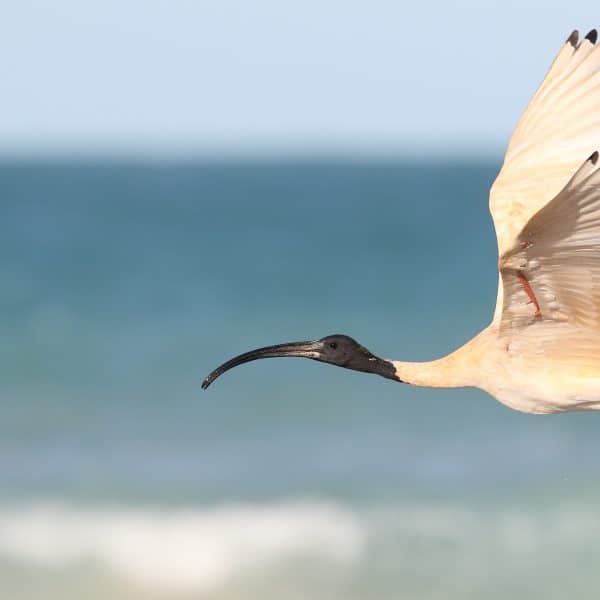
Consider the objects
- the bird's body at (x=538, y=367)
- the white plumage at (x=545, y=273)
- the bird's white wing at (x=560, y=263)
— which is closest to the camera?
the bird's white wing at (x=560, y=263)

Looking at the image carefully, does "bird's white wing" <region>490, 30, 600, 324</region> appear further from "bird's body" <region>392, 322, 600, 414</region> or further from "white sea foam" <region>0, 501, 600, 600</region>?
"white sea foam" <region>0, 501, 600, 600</region>

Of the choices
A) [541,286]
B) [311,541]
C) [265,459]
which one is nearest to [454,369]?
[541,286]

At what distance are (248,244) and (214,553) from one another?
107ft

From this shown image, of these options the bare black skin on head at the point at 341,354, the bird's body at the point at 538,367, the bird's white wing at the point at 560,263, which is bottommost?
the bird's body at the point at 538,367

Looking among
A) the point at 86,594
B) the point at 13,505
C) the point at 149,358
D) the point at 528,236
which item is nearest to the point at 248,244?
the point at 149,358

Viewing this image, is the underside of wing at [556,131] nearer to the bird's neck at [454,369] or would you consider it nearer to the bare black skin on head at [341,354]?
the bird's neck at [454,369]

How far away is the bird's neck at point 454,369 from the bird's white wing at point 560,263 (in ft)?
0.74

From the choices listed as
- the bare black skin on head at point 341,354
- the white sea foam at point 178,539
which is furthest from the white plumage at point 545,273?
the white sea foam at point 178,539

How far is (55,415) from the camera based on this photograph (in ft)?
76.4

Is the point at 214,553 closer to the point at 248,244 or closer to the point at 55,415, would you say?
the point at 55,415

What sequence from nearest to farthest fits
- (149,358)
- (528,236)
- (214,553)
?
(528,236)
(214,553)
(149,358)

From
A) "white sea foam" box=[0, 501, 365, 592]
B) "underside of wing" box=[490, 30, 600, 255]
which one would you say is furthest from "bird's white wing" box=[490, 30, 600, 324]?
"white sea foam" box=[0, 501, 365, 592]

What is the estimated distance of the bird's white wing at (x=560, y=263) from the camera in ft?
23.9

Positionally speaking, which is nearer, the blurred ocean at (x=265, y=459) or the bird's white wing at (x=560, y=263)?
the bird's white wing at (x=560, y=263)
